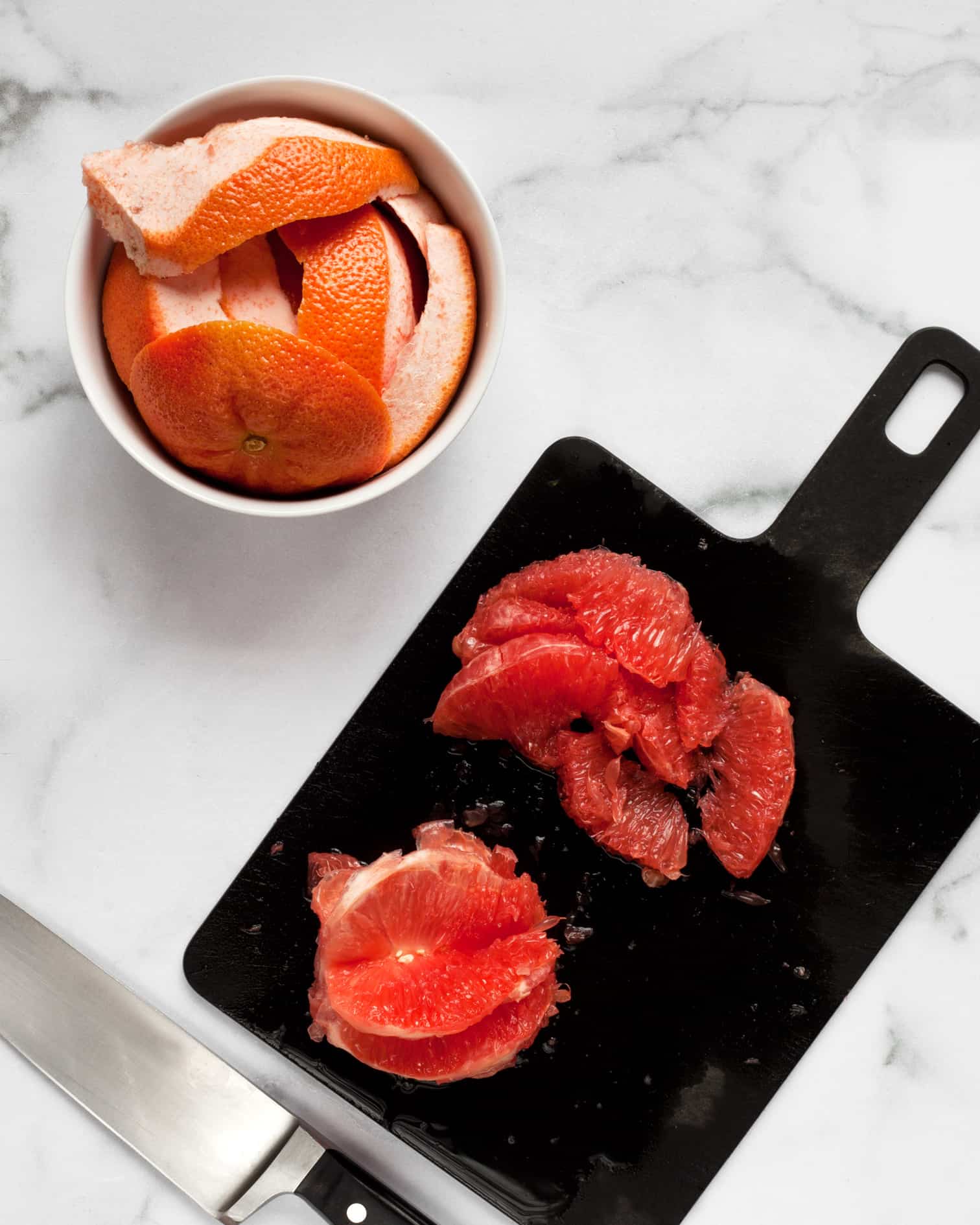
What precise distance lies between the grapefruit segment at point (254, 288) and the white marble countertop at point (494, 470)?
437 mm

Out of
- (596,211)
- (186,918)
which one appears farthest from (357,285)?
(186,918)

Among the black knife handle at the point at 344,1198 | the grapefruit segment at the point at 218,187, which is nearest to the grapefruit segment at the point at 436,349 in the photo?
the grapefruit segment at the point at 218,187

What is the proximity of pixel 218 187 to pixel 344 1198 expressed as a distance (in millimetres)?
1379

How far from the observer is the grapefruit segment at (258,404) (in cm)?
130

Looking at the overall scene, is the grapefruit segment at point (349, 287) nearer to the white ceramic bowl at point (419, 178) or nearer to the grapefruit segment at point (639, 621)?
the white ceramic bowl at point (419, 178)

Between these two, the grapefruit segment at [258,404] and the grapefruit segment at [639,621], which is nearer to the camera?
the grapefruit segment at [258,404]

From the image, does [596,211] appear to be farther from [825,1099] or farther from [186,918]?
[825,1099]

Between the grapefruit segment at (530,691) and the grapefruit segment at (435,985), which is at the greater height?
the grapefruit segment at (530,691)

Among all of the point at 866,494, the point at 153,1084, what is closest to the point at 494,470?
the point at 866,494

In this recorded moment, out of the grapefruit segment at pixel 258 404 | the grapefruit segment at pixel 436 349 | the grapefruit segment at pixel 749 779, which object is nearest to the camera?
→ the grapefruit segment at pixel 258 404

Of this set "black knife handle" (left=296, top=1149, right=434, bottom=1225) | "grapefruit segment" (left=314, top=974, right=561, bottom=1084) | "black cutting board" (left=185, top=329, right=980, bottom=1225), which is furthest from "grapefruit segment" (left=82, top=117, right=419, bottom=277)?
"black knife handle" (left=296, top=1149, right=434, bottom=1225)

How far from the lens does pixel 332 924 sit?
1576mm

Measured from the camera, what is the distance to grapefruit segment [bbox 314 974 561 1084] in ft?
5.21

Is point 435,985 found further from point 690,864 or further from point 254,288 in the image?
point 254,288
